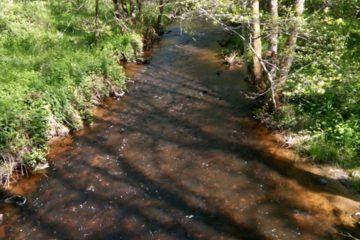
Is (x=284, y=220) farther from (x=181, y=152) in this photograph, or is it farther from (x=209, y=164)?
(x=181, y=152)

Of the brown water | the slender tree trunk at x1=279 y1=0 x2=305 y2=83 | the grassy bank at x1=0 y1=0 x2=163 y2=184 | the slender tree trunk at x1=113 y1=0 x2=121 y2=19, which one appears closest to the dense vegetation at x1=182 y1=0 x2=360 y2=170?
the slender tree trunk at x1=279 y1=0 x2=305 y2=83

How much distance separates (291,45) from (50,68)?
26.4 ft

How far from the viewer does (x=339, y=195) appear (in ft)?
30.4

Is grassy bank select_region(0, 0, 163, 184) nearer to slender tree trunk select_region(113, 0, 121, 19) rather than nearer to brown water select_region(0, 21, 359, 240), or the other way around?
slender tree trunk select_region(113, 0, 121, 19)

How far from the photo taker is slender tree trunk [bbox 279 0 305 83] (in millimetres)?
10628

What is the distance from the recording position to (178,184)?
32.6 ft

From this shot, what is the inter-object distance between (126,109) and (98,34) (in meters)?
5.15

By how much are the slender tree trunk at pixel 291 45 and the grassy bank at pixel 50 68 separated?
21.3ft

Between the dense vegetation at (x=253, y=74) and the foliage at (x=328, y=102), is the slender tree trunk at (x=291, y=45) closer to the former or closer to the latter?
the dense vegetation at (x=253, y=74)

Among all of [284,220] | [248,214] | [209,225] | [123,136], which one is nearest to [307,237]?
[284,220]

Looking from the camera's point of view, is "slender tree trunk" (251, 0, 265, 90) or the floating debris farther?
"slender tree trunk" (251, 0, 265, 90)

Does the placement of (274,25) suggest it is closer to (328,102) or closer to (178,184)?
(328,102)

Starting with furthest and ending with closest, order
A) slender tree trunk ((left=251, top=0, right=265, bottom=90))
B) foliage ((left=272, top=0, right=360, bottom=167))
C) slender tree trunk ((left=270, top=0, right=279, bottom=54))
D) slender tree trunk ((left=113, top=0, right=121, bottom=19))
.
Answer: slender tree trunk ((left=113, top=0, right=121, bottom=19)), slender tree trunk ((left=251, top=0, right=265, bottom=90)), slender tree trunk ((left=270, top=0, right=279, bottom=54)), foliage ((left=272, top=0, right=360, bottom=167))

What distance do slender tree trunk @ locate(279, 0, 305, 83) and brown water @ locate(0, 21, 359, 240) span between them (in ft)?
6.18
